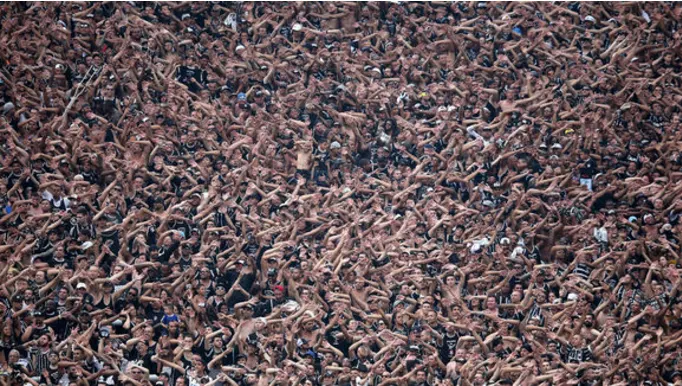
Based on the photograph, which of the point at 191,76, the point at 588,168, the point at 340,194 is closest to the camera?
the point at 340,194

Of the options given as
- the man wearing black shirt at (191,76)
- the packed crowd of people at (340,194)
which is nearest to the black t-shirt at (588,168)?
the packed crowd of people at (340,194)

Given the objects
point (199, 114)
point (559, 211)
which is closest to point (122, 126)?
point (199, 114)

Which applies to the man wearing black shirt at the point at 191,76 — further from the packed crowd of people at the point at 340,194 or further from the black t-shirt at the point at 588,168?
the black t-shirt at the point at 588,168

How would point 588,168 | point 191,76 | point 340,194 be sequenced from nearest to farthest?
point 340,194
point 588,168
point 191,76

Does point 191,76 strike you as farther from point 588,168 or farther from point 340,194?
point 588,168

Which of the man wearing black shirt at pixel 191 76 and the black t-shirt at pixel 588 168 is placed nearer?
the black t-shirt at pixel 588 168

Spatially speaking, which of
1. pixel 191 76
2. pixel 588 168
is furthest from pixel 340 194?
pixel 588 168

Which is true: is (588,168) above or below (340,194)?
above

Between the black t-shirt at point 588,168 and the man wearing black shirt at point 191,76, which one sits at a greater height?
the man wearing black shirt at point 191,76

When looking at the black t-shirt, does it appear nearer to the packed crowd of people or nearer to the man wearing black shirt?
the packed crowd of people
